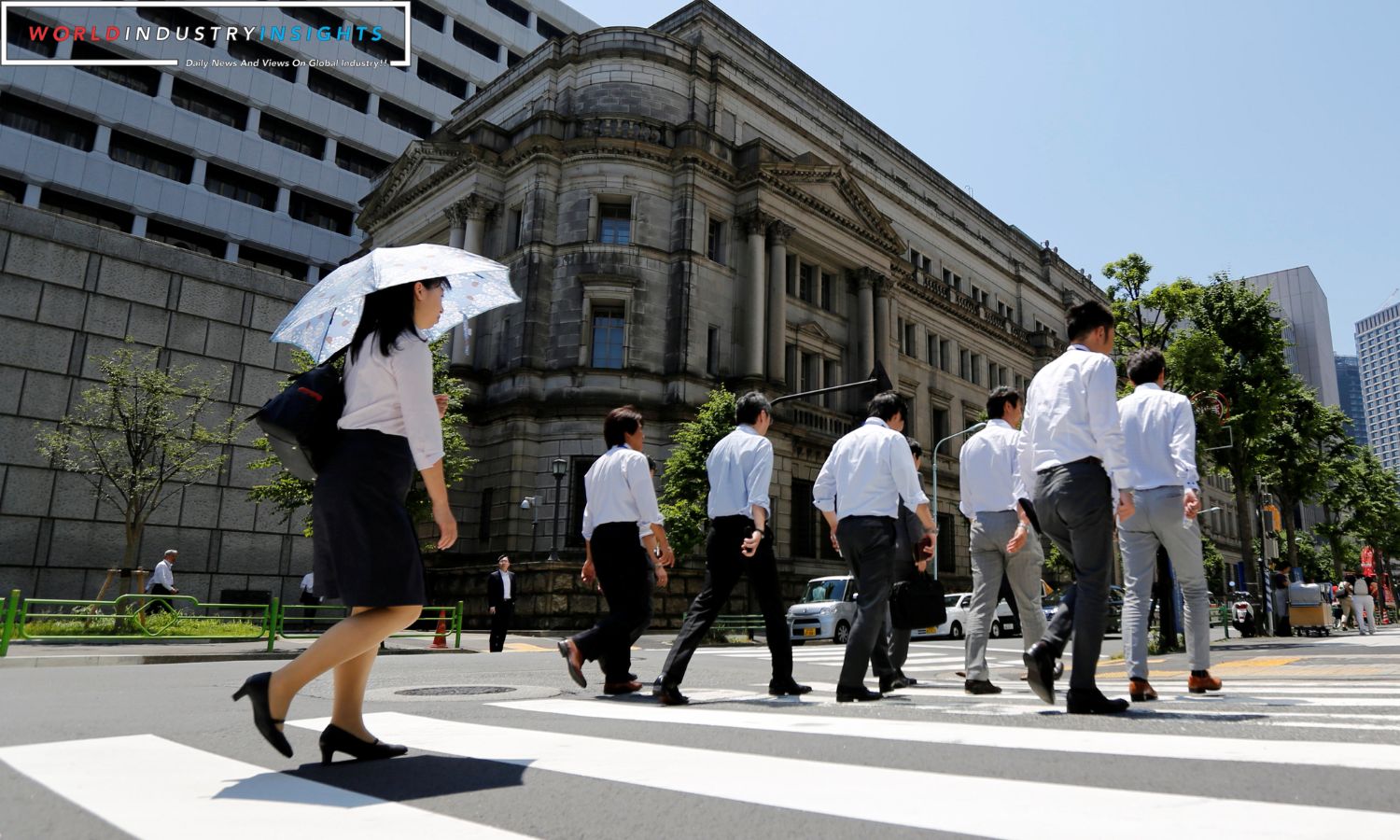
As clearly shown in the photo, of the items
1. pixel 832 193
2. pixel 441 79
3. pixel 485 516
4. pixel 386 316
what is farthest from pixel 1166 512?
pixel 441 79

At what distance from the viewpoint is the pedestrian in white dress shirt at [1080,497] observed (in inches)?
174

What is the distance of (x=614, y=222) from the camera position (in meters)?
31.4

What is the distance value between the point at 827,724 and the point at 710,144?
30.0 metres

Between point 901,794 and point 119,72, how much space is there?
5608cm

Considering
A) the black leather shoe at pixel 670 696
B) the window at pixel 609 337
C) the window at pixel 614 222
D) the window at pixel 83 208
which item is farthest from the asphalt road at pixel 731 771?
the window at pixel 83 208

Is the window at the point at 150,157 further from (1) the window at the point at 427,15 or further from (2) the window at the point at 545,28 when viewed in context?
(2) the window at the point at 545,28

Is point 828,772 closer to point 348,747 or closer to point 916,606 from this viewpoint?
point 348,747

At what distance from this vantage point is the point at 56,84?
42688 millimetres

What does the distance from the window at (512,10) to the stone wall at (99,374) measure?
4431 cm

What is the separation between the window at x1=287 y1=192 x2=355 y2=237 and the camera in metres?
51.3

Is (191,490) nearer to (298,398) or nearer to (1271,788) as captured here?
(298,398)

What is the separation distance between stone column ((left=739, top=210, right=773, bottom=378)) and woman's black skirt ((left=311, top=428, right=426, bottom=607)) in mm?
27909

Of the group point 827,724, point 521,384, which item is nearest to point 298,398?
point 827,724

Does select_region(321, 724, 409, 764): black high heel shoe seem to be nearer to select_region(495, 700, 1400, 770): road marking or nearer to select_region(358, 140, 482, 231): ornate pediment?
select_region(495, 700, 1400, 770): road marking
